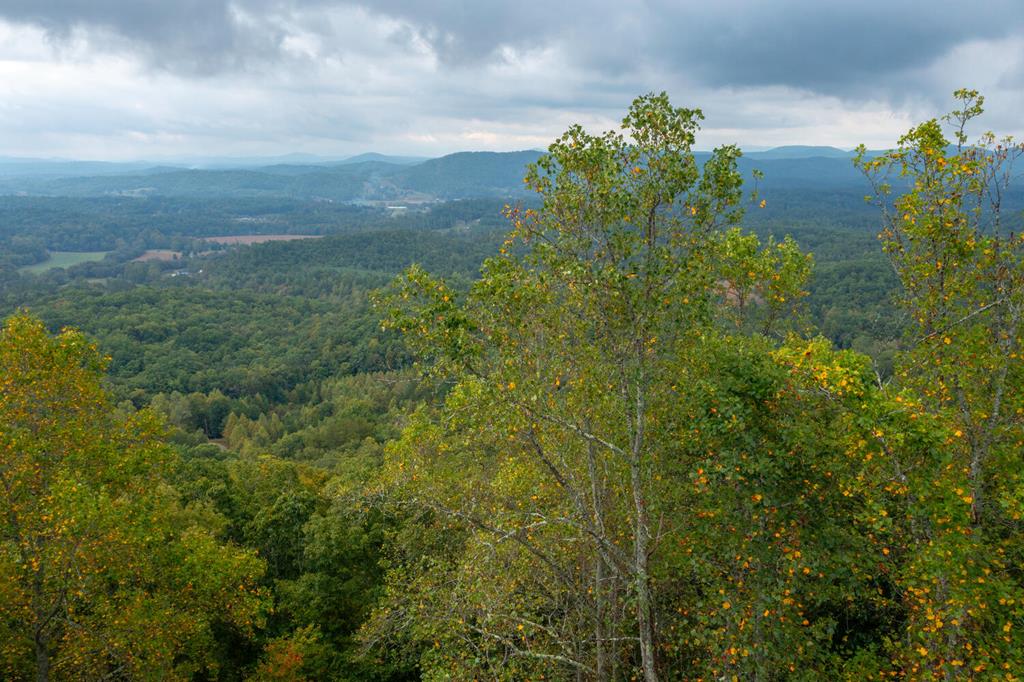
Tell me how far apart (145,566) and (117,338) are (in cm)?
12465

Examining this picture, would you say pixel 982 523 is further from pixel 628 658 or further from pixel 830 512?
pixel 628 658

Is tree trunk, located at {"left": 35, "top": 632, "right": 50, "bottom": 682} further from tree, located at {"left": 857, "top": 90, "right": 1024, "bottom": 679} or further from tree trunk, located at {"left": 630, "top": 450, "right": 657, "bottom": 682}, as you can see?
tree, located at {"left": 857, "top": 90, "right": 1024, "bottom": 679}

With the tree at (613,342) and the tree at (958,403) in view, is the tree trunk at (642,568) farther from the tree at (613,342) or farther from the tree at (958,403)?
the tree at (958,403)

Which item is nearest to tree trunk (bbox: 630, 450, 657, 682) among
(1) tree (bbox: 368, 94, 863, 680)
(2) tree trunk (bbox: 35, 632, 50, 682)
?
(1) tree (bbox: 368, 94, 863, 680)

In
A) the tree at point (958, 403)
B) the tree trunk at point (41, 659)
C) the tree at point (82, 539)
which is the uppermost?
the tree at point (958, 403)

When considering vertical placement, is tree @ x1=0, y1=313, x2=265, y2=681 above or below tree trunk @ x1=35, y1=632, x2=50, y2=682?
above

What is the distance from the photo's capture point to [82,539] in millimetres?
11023

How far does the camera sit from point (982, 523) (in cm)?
848

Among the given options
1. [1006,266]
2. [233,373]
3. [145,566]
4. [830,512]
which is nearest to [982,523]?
[830,512]

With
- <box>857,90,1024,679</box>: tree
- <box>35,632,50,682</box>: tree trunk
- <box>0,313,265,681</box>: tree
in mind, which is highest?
<box>857,90,1024,679</box>: tree

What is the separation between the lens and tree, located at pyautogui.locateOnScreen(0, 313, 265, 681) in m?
11.4

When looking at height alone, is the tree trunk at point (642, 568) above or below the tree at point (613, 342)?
below

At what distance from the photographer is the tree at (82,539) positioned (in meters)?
11.4

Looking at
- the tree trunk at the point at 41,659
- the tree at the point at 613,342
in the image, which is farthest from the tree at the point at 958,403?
the tree trunk at the point at 41,659
